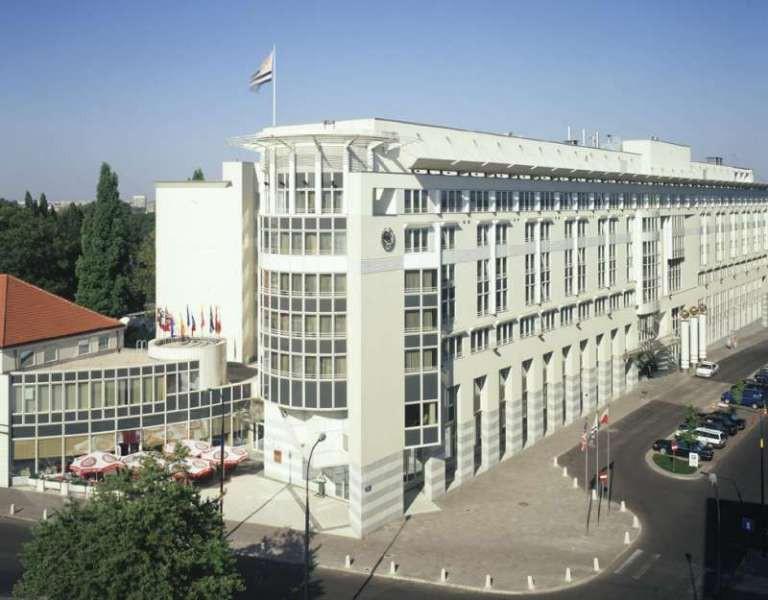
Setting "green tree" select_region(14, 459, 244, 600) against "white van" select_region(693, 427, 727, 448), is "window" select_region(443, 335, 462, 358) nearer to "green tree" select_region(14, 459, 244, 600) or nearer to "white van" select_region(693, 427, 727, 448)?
"white van" select_region(693, 427, 727, 448)

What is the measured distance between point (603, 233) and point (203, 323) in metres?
38.7

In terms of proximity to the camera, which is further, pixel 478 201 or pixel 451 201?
pixel 478 201

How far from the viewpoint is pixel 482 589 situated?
41.2 metres

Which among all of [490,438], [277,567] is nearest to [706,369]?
[490,438]

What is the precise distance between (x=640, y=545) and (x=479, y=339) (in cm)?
1892

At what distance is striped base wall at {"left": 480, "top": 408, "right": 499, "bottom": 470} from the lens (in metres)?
60.8

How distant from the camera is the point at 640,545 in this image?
47000 mm

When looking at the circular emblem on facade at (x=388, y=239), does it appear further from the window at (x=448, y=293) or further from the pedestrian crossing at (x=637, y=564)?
the pedestrian crossing at (x=637, y=564)

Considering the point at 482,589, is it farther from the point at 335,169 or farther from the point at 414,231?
the point at 335,169

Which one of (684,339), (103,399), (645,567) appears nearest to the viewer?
(645,567)

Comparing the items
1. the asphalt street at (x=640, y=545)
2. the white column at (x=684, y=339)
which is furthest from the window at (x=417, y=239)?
the white column at (x=684, y=339)

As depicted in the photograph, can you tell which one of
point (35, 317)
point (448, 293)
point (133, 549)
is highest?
point (448, 293)

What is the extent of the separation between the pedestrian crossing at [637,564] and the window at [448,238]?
22.6m

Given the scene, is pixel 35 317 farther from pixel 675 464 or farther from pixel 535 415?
pixel 675 464
